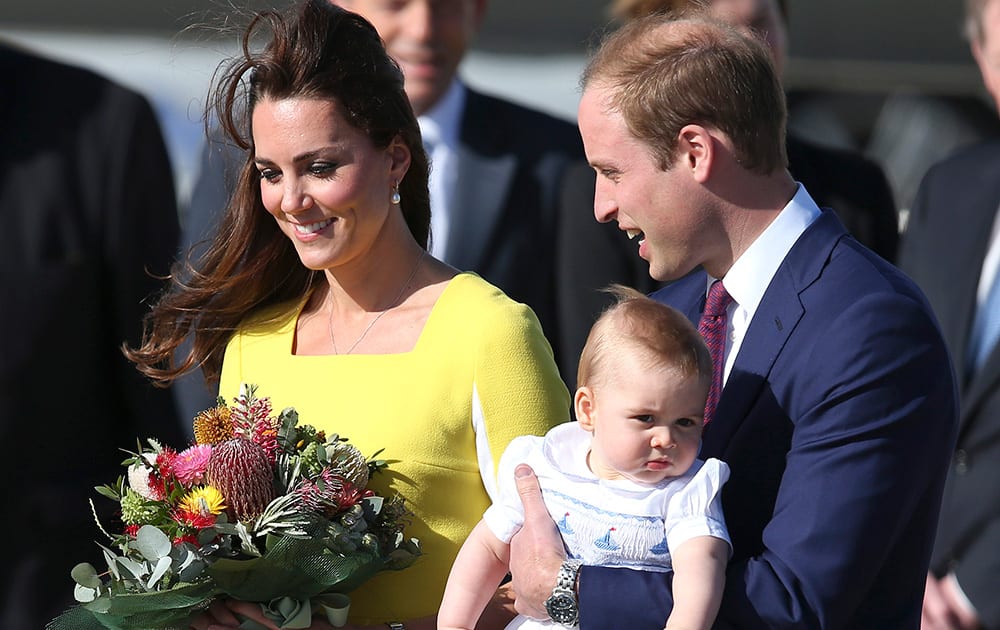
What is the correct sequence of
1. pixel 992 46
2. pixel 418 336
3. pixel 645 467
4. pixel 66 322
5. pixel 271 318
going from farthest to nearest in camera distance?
1. pixel 992 46
2. pixel 66 322
3. pixel 271 318
4. pixel 418 336
5. pixel 645 467

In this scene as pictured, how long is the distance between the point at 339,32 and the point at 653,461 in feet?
4.05

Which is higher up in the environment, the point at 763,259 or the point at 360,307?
the point at 763,259

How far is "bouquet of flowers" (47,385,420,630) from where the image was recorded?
2756 mm

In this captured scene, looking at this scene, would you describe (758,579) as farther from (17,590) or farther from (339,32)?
(17,590)

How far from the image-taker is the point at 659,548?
2670mm

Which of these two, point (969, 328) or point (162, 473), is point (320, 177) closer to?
point (162, 473)

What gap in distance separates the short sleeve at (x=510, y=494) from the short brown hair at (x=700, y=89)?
588 mm

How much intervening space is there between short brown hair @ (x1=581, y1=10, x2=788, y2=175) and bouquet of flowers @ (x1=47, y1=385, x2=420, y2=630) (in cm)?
87

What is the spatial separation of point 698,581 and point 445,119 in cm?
277

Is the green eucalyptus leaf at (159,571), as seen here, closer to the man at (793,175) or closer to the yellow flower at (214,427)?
the yellow flower at (214,427)

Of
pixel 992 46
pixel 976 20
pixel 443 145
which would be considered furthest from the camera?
pixel 443 145

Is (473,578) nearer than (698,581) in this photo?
No

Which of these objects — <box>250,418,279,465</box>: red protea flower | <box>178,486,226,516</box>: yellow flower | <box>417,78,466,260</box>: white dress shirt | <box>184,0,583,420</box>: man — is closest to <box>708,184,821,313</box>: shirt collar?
<box>250,418,279,465</box>: red protea flower

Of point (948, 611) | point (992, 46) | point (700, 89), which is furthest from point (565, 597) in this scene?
point (992, 46)
